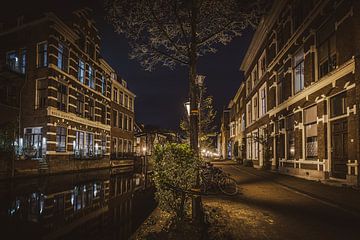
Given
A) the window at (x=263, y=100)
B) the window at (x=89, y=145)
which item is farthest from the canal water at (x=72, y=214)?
the window at (x=263, y=100)

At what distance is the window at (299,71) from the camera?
1906 cm

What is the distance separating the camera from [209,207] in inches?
348

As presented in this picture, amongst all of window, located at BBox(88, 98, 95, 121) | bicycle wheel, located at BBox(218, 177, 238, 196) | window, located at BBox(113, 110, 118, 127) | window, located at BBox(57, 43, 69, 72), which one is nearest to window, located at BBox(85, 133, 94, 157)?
window, located at BBox(88, 98, 95, 121)

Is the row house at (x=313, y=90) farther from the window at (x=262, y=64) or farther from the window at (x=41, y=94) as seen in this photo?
the window at (x=41, y=94)

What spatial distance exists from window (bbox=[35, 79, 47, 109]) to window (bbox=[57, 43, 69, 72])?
2112 millimetres

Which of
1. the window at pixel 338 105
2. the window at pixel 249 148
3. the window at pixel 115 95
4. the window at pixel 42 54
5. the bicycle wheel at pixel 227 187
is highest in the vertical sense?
the window at pixel 42 54

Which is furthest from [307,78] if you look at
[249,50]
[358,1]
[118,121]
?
[118,121]

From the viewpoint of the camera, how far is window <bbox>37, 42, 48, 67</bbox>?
2639 centimetres

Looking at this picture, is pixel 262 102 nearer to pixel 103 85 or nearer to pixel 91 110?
pixel 91 110

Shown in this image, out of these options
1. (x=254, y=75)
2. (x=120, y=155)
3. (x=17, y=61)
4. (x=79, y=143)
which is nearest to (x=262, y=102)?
(x=254, y=75)

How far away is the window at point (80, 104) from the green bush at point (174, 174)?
26064 millimetres

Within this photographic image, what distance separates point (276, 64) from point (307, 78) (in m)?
7.08

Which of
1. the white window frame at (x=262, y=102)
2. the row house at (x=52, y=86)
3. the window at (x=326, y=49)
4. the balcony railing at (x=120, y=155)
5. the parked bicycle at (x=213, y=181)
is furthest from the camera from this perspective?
the balcony railing at (x=120, y=155)

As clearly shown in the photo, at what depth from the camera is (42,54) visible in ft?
87.4
